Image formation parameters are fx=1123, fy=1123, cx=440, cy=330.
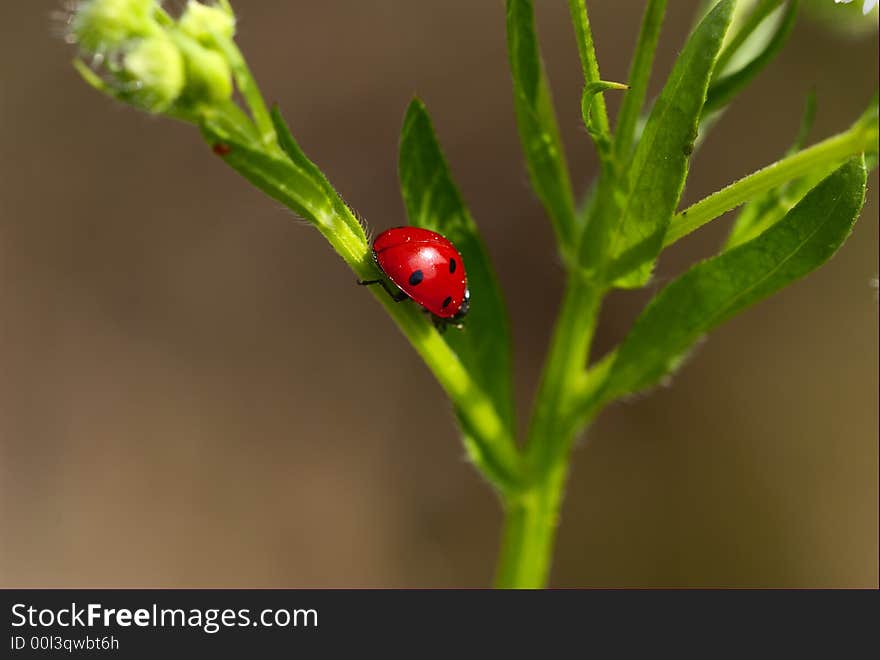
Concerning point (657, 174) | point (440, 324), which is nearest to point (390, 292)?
point (440, 324)

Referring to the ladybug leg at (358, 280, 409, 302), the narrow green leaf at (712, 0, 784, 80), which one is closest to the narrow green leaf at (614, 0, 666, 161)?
the narrow green leaf at (712, 0, 784, 80)

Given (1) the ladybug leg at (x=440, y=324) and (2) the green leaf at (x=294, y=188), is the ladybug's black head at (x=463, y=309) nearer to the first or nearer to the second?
(1) the ladybug leg at (x=440, y=324)

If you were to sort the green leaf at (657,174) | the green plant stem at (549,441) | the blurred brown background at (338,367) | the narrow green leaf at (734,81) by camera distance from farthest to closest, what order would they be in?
the blurred brown background at (338,367)
the green plant stem at (549,441)
the narrow green leaf at (734,81)
the green leaf at (657,174)

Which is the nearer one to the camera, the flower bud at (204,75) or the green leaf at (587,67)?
the flower bud at (204,75)

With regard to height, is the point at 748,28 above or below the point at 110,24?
above

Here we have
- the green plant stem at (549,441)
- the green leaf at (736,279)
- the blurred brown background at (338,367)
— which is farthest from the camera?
the blurred brown background at (338,367)

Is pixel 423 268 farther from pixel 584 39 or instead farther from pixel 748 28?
pixel 748 28

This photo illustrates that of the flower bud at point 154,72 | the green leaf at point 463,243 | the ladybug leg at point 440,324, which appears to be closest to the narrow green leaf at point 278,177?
the flower bud at point 154,72
